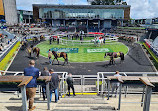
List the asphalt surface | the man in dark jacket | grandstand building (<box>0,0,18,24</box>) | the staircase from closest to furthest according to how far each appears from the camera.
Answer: the staircase → the man in dark jacket → the asphalt surface → grandstand building (<box>0,0,18,24</box>)

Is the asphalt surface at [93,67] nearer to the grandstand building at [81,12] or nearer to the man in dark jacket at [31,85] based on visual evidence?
the man in dark jacket at [31,85]

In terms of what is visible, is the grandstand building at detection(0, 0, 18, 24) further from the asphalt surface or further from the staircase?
the staircase

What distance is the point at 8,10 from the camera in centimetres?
5972

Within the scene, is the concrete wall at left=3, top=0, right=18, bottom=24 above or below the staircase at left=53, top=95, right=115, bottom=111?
above

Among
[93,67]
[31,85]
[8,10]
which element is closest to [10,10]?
[8,10]

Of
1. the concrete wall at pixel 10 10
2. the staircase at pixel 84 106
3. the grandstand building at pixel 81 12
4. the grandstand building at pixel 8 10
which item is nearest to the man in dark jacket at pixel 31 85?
the staircase at pixel 84 106

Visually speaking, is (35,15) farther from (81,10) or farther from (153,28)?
(153,28)

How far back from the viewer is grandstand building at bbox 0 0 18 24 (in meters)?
56.2

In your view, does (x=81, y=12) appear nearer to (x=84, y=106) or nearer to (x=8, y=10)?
(x=8, y=10)

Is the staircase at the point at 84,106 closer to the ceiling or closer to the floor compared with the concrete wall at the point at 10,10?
closer to the floor

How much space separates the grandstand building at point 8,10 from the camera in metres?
56.2

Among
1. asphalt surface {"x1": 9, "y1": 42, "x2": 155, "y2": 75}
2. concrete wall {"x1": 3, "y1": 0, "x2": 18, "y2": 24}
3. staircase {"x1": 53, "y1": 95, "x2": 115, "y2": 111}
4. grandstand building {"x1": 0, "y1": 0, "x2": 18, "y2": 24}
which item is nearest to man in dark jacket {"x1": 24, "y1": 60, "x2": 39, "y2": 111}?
staircase {"x1": 53, "y1": 95, "x2": 115, "y2": 111}

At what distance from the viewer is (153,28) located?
35.2 metres

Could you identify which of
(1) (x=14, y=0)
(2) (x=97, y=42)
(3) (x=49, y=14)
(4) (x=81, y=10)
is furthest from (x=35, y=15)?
(2) (x=97, y=42)
